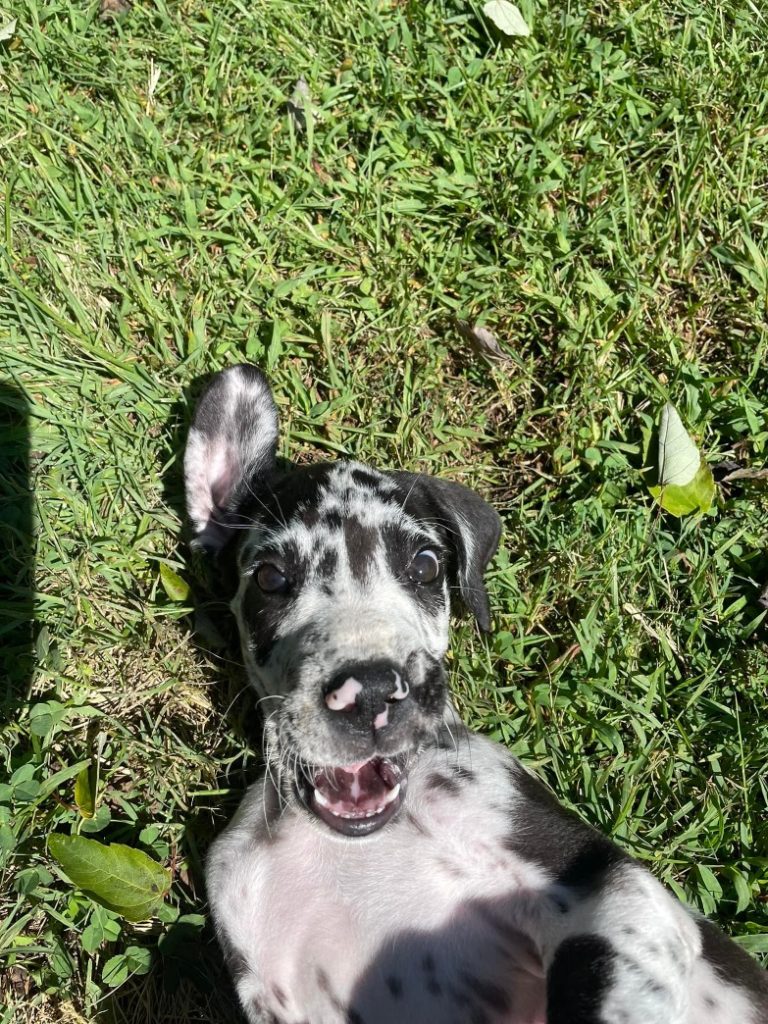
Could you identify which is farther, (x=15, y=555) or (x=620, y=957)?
(x=15, y=555)

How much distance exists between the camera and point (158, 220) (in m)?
5.72

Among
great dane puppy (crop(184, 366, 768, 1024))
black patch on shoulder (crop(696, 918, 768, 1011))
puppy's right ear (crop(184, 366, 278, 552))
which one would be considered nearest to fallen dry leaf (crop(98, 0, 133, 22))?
puppy's right ear (crop(184, 366, 278, 552))

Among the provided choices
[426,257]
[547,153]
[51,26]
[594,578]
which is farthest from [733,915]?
[51,26]

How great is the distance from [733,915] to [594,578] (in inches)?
69.7

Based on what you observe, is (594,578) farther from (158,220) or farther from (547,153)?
(158,220)

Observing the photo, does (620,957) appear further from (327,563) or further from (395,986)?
(327,563)

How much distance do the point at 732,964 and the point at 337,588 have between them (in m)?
2.19

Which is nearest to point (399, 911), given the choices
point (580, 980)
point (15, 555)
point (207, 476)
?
point (580, 980)

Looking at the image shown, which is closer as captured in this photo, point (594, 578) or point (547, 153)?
point (594, 578)

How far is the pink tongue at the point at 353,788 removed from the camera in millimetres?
4113

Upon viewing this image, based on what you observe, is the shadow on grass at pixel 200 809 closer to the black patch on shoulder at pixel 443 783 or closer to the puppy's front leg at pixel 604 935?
the black patch on shoulder at pixel 443 783

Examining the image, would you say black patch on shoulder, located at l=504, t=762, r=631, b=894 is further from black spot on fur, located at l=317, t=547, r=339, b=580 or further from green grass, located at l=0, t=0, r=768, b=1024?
black spot on fur, located at l=317, t=547, r=339, b=580

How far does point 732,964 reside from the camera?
399 centimetres

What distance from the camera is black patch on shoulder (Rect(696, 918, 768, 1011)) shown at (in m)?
3.92
